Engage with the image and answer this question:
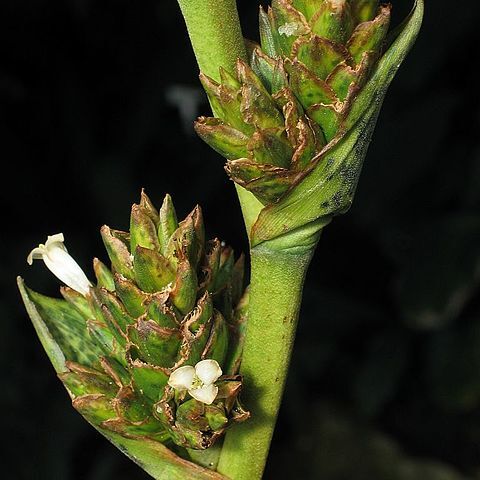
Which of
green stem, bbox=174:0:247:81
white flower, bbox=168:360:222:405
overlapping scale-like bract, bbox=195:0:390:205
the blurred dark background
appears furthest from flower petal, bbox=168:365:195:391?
the blurred dark background

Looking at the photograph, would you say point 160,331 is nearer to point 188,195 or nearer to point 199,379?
point 199,379

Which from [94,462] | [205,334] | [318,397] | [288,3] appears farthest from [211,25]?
[318,397]

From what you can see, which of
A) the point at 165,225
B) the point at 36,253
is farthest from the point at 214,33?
the point at 36,253

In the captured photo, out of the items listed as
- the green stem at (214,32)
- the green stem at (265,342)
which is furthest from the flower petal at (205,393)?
the green stem at (214,32)

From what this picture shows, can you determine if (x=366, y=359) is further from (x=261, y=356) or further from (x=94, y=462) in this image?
(x=261, y=356)

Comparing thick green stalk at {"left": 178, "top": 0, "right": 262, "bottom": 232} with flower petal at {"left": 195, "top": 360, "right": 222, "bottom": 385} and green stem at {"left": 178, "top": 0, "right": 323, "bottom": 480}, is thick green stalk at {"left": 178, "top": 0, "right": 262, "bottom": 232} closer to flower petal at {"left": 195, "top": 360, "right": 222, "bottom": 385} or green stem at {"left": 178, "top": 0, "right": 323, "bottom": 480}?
green stem at {"left": 178, "top": 0, "right": 323, "bottom": 480}

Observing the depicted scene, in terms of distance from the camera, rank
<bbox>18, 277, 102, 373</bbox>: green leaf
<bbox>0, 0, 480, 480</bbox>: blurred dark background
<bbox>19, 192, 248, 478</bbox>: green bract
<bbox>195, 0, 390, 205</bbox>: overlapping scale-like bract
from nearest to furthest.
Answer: <bbox>195, 0, 390, 205</bbox>: overlapping scale-like bract → <bbox>19, 192, 248, 478</bbox>: green bract → <bbox>18, 277, 102, 373</bbox>: green leaf → <bbox>0, 0, 480, 480</bbox>: blurred dark background
